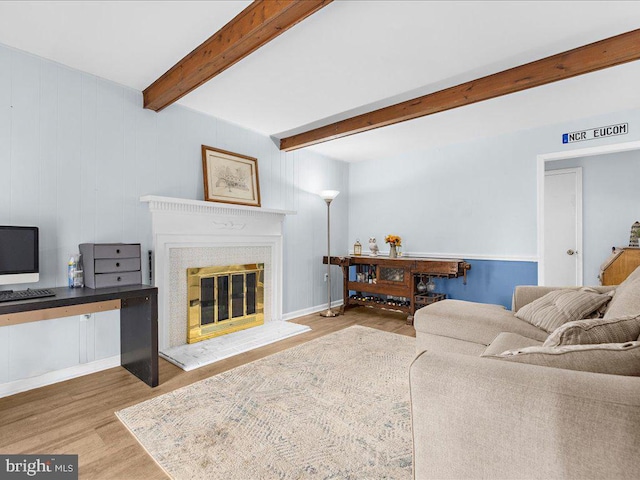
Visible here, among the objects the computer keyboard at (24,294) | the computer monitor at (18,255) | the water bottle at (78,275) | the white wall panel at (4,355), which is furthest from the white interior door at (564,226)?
the white wall panel at (4,355)

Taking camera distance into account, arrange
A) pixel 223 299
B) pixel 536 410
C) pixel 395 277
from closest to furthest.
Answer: pixel 536 410 < pixel 223 299 < pixel 395 277

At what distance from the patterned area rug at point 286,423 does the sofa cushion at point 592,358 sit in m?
0.89

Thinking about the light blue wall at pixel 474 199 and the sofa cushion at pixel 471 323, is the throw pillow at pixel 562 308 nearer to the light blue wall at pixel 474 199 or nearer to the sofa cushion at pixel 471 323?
the sofa cushion at pixel 471 323

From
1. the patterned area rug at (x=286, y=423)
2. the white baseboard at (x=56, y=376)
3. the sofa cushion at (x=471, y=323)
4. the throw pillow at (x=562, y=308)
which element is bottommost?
the patterned area rug at (x=286, y=423)

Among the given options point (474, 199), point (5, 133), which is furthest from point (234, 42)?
point (474, 199)

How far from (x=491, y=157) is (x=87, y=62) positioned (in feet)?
13.9

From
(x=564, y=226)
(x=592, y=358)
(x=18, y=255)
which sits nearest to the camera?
(x=592, y=358)

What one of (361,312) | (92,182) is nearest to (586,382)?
(92,182)

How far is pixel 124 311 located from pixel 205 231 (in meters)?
Answer: 1.04

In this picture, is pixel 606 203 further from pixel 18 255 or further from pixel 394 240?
pixel 18 255

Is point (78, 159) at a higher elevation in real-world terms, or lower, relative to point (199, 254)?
higher

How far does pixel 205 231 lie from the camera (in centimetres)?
335

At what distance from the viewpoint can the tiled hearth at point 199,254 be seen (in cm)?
298

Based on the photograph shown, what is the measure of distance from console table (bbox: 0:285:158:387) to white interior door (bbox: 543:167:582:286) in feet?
16.9
